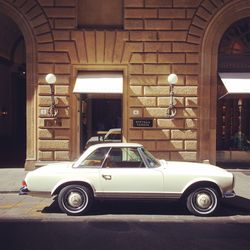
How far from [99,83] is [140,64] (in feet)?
5.32

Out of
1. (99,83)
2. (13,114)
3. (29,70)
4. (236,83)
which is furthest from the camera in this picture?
(13,114)

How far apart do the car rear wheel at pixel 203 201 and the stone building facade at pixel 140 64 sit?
18.8ft

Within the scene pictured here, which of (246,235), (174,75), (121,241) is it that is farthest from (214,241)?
(174,75)

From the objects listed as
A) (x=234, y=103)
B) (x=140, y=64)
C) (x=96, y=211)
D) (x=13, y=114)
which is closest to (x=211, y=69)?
(x=234, y=103)

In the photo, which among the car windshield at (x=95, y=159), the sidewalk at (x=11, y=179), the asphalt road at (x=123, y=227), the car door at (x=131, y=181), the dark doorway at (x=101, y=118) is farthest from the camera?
the dark doorway at (x=101, y=118)

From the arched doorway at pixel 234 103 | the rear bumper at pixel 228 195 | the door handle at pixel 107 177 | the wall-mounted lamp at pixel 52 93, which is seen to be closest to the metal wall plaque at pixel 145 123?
the arched doorway at pixel 234 103

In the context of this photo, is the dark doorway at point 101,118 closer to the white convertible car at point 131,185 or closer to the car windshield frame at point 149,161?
the car windshield frame at point 149,161

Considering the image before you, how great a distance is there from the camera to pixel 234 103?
14492 mm

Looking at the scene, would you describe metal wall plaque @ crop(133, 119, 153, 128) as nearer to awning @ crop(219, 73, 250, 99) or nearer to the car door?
awning @ crop(219, 73, 250, 99)

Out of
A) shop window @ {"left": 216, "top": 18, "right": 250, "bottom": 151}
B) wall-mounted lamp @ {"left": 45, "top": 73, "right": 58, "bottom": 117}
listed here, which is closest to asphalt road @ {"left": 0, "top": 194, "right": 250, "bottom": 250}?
wall-mounted lamp @ {"left": 45, "top": 73, "right": 58, "bottom": 117}

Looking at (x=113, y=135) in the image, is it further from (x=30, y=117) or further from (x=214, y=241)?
(x=214, y=241)

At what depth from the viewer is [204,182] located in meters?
7.96

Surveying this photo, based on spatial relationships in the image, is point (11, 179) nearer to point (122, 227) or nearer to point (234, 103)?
point (122, 227)

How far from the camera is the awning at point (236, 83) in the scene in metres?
13.3
